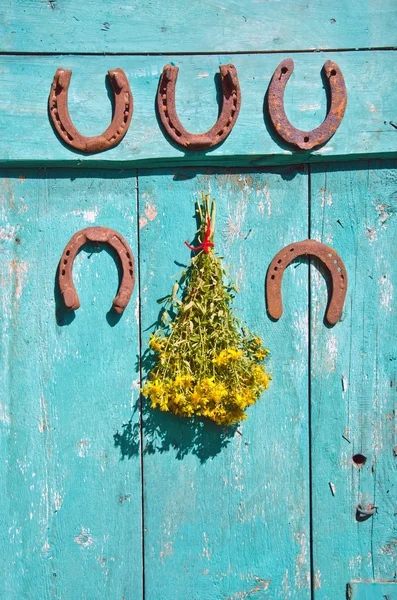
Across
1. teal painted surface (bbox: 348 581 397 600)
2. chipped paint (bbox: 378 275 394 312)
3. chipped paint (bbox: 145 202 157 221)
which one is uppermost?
chipped paint (bbox: 145 202 157 221)

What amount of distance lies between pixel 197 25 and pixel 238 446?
1113 mm

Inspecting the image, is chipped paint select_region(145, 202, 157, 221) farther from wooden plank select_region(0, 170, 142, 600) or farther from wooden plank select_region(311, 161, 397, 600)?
wooden plank select_region(311, 161, 397, 600)

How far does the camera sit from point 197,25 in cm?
150

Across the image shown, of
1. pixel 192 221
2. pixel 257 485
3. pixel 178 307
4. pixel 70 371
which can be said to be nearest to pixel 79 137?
pixel 192 221

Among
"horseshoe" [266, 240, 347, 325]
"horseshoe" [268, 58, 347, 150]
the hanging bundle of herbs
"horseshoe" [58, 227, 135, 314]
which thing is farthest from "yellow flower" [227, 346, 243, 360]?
"horseshoe" [268, 58, 347, 150]

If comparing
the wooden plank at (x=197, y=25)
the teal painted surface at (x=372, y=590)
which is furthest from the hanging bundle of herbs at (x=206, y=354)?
the teal painted surface at (x=372, y=590)

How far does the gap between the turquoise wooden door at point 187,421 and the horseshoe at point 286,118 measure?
0.09 meters

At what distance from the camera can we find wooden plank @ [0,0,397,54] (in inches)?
58.9

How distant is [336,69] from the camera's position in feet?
4.88

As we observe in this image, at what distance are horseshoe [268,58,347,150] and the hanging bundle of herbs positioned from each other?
0.88 ft

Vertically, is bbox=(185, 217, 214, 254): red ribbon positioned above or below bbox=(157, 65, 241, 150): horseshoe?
below

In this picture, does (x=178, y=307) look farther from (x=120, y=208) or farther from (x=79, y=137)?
(x=79, y=137)

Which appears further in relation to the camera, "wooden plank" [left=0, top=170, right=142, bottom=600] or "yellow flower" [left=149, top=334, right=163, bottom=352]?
"wooden plank" [left=0, top=170, right=142, bottom=600]

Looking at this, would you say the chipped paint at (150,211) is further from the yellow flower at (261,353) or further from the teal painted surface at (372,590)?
the teal painted surface at (372,590)
